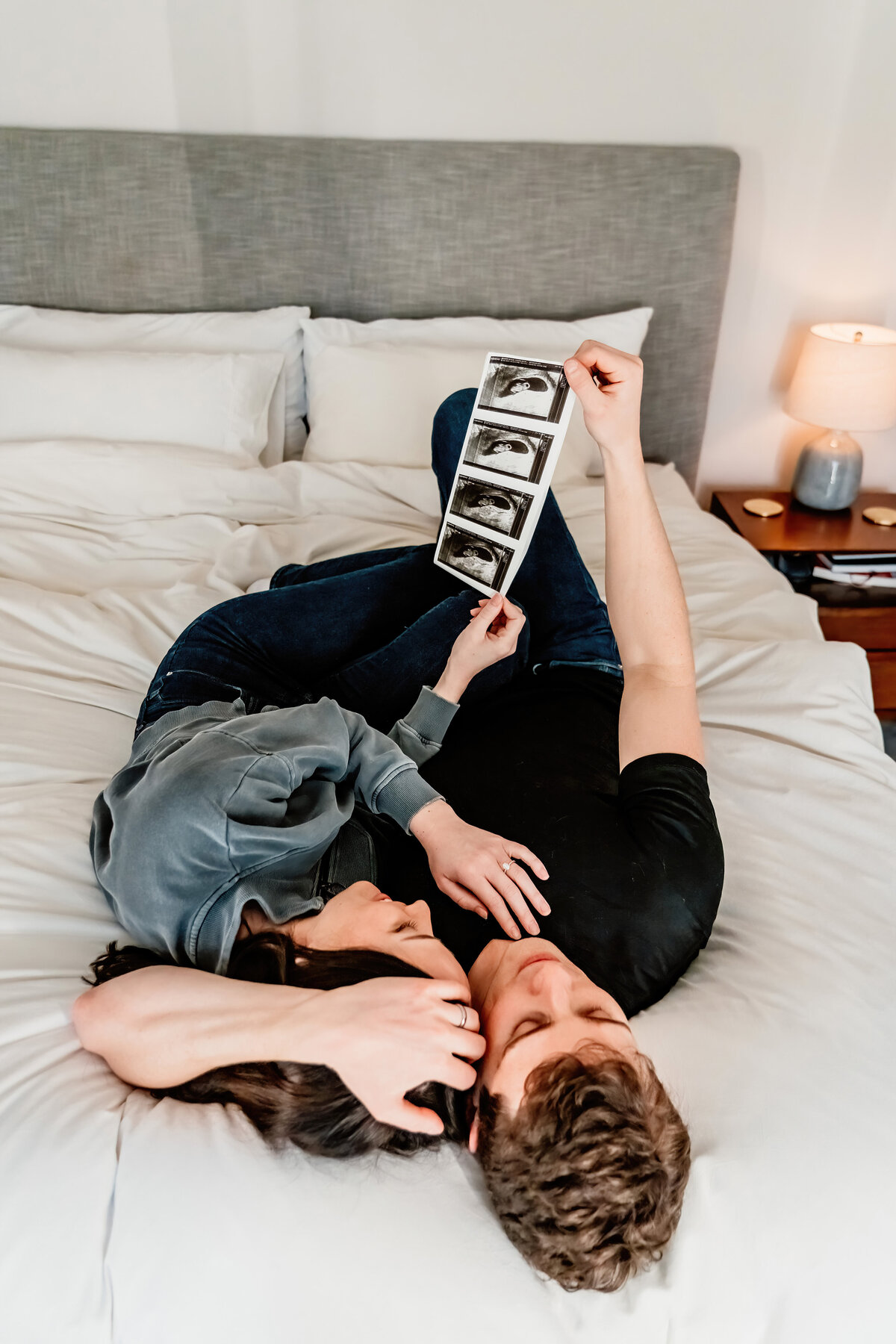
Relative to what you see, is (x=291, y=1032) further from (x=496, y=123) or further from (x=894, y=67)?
(x=894, y=67)

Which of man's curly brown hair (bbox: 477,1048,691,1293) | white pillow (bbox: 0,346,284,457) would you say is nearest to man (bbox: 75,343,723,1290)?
man's curly brown hair (bbox: 477,1048,691,1293)

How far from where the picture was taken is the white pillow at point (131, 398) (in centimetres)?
190

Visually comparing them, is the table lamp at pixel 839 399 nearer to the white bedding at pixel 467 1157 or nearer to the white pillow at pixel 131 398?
the white bedding at pixel 467 1157

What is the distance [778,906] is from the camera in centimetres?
102

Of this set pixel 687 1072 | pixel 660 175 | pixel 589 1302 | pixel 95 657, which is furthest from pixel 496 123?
pixel 589 1302

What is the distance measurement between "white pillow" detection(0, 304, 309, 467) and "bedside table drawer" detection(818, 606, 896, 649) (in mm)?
1305

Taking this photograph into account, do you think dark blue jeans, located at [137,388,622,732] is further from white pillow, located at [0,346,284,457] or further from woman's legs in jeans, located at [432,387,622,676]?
white pillow, located at [0,346,284,457]

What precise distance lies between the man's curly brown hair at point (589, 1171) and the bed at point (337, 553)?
30mm

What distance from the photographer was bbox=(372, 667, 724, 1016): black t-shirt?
91 cm

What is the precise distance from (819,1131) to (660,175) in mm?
2081

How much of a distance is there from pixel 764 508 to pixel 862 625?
450mm

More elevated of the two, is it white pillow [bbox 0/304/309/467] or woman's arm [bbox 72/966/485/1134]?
white pillow [bbox 0/304/309/467]

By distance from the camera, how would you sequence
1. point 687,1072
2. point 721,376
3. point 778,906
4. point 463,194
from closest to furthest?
point 687,1072, point 778,906, point 463,194, point 721,376

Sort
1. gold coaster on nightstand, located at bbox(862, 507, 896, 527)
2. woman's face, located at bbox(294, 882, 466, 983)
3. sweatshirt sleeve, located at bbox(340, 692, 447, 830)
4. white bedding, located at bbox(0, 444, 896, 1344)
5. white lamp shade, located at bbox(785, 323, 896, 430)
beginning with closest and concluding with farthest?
white bedding, located at bbox(0, 444, 896, 1344) → woman's face, located at bbox(294, 882, 466, 983) → sweatshirt sleeve, located at bbox(340, 692, 447, 830) → white lamp shade, located at bbox(785, 323, 896, 430) → gold coaster on nightstand, located at bbox(862, 507, 896, 527)
